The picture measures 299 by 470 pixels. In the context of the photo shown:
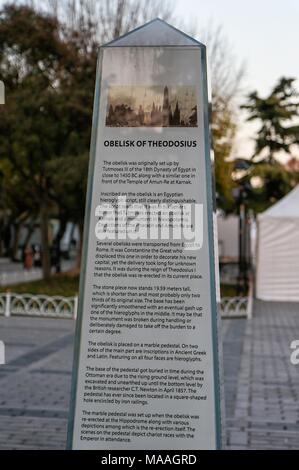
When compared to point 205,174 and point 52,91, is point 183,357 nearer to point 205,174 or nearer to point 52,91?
point 205,174

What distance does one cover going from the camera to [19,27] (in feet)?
77.2

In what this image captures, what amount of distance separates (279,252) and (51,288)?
6753mm

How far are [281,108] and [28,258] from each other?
43.8 feet

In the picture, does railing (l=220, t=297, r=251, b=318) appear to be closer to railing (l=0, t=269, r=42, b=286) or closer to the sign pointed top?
railing (l=0, t=269, r=42, b=286)

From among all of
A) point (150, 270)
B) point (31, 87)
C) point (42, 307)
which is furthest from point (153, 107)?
point (31, 87)

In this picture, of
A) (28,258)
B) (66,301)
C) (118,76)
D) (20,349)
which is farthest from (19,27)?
(118,76)

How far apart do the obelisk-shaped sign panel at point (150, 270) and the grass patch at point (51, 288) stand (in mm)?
17459

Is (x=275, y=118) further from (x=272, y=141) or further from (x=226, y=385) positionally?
(x=226, y=385)

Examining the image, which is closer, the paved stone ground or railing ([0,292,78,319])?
the paved stone ground

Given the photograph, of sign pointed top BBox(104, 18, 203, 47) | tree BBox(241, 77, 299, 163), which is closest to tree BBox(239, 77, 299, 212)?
tree BBox(241, 77, 299, 163)

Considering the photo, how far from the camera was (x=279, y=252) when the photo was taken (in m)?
23.5

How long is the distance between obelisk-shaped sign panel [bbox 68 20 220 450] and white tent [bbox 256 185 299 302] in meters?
18.7

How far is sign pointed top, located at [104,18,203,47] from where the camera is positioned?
457cm
